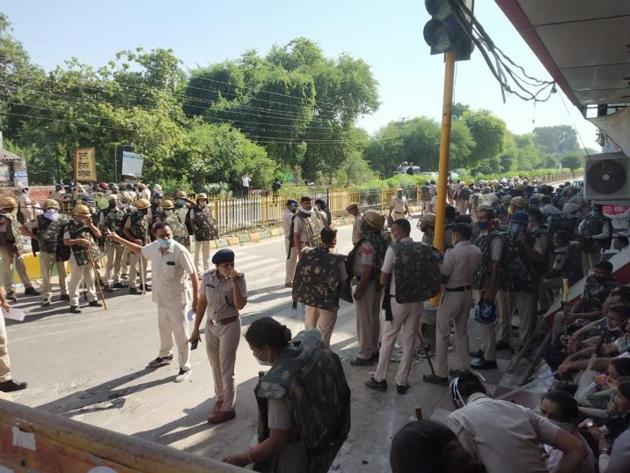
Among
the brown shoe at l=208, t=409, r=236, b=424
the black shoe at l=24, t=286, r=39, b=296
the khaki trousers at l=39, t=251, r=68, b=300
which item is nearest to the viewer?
the brown shoe at l=208, t=409, r=236, b=424

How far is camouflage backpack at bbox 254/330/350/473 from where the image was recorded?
2.30m

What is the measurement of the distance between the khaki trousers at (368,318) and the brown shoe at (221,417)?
6.41ft

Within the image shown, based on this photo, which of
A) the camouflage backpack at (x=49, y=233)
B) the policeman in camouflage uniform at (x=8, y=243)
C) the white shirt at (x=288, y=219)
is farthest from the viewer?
the white shirt at (x=288, y=219)

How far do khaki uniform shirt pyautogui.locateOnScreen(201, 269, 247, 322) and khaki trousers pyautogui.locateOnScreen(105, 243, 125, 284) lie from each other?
5496mm

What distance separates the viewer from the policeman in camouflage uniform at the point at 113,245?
892 cm

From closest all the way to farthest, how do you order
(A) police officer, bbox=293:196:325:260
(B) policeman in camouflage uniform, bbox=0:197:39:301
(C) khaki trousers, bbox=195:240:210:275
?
(B) policeman in camouflage uniform, bbox=0:197:39:301 → (A) police officer, bbox=293:196:325:260 → (C) khaki trousers, bbox=195:240:210:275

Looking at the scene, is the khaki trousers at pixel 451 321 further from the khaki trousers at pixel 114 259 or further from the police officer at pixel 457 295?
the khaki trousers at pixel 114 259

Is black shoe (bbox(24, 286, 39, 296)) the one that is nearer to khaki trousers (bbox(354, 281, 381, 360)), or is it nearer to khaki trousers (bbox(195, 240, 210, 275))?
khaki trousers (bbox(195, 240, 210, 275))

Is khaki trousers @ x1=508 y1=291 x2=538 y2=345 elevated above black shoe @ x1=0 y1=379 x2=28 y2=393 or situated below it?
above

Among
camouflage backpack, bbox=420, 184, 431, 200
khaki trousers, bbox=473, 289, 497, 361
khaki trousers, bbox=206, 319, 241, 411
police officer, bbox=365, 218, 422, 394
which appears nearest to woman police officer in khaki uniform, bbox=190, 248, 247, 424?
khaki trousers, bbox=206, 319, 241, 411

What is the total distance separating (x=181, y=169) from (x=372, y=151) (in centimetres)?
3045

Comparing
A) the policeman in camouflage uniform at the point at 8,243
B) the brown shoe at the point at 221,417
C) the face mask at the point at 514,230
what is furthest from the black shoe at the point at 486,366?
the policeman in camouflage uniform at the point at 8,243

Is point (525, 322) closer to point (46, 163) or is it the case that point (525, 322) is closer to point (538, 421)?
point (538, 421)

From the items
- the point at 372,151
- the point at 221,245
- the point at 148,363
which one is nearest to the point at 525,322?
the point at 148,363
